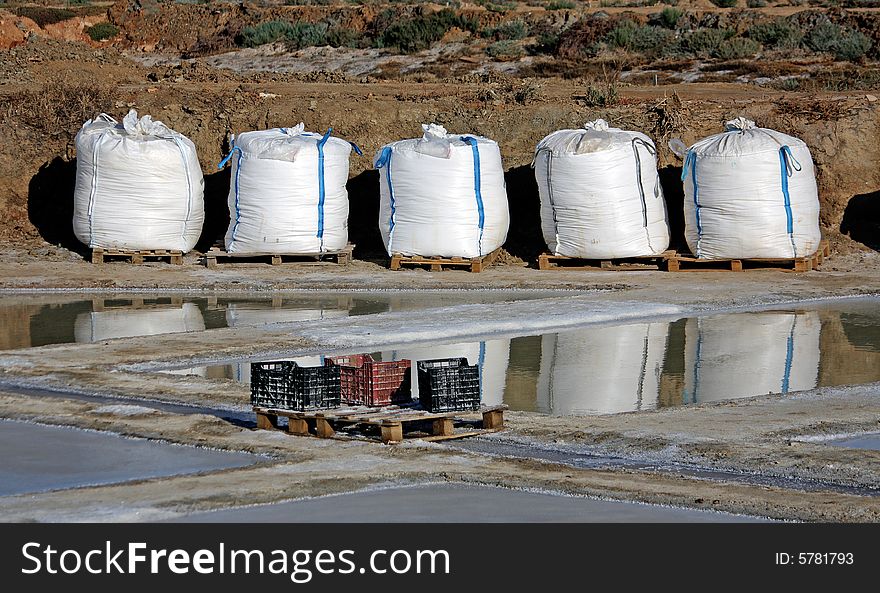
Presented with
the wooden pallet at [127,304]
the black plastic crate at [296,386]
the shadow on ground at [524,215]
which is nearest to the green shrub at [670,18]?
the shadow on ground at [524,215]

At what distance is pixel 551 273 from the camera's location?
1639 centimetres

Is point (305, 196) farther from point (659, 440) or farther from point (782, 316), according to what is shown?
point (659, 440)

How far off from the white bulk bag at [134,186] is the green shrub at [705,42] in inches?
560

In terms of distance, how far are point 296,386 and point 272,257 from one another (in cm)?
837

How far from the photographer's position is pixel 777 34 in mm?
28953

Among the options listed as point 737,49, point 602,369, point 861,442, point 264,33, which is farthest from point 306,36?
point 861,442

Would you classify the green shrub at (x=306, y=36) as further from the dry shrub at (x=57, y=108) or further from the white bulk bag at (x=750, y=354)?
the white bulk bag at (x=750, y=354)

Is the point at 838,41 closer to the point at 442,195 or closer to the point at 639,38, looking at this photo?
the point at 639,38

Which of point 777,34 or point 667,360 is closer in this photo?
point 667,360

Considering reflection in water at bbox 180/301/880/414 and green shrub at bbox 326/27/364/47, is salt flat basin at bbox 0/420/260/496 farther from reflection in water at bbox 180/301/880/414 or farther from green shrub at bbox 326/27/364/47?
green shrub at bbox 326/27/364/47

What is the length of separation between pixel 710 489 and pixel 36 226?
13241mm

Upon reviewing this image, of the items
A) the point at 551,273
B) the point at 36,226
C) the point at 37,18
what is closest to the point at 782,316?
the point at 551,273

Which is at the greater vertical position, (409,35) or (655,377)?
(409,35)
